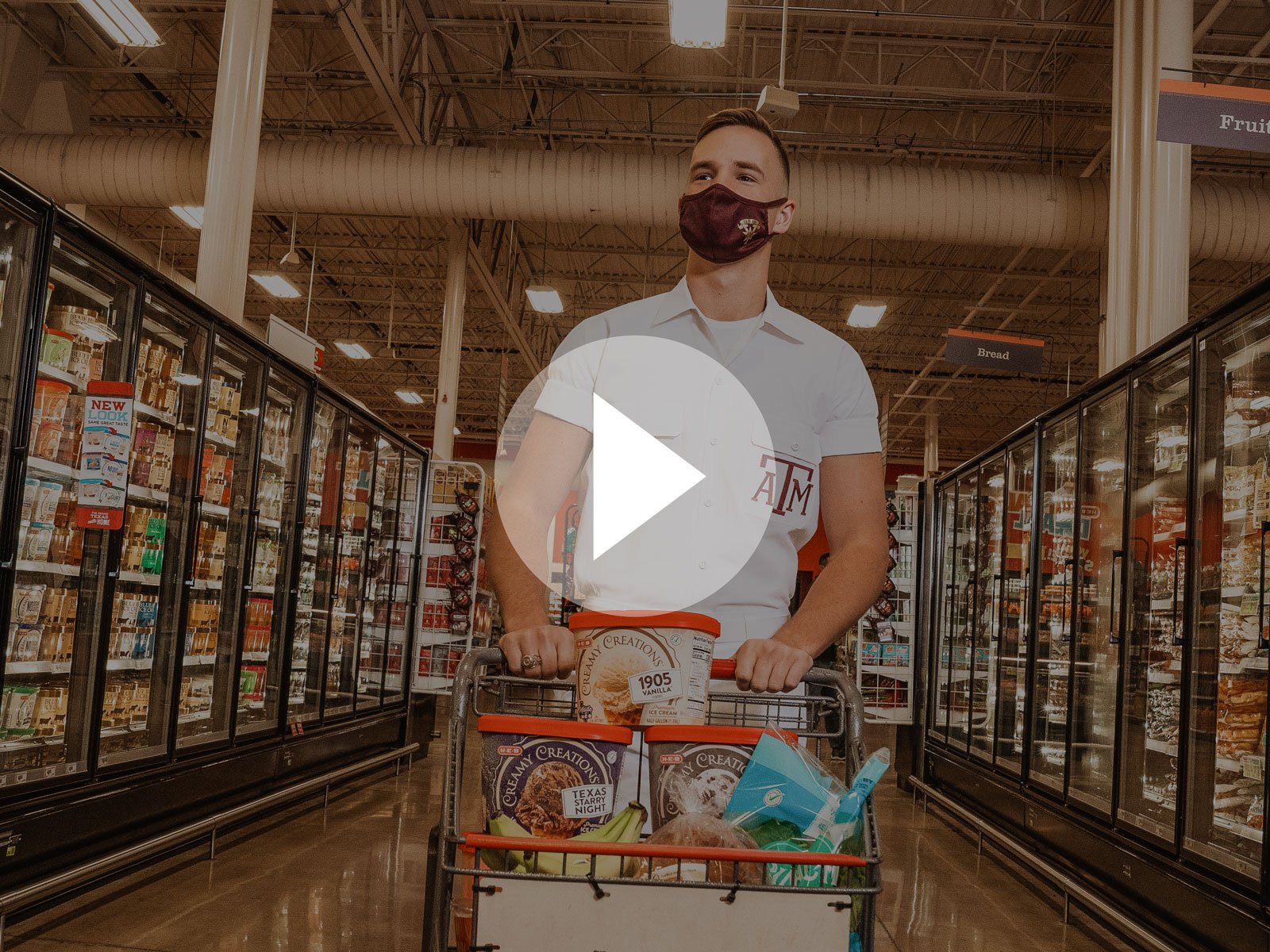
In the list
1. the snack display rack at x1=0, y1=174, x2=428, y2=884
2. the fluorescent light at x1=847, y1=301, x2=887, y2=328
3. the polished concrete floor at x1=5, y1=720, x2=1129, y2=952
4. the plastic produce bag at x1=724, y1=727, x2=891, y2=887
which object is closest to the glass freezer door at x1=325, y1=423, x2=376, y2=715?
the snack display rack at x1=0, y1=174, x2=428, y2=884

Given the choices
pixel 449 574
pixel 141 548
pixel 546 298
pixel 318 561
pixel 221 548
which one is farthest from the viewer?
pixel 546 298

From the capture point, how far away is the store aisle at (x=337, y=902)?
13.1ft

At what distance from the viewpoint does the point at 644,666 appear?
4.22ft

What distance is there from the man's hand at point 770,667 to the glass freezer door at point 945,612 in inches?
287

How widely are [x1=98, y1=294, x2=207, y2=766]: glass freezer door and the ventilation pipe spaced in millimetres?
5102

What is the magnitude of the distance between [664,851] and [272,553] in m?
5.93

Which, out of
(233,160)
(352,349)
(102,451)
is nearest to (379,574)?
(233,160)

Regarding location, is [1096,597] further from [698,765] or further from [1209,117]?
[698,765]

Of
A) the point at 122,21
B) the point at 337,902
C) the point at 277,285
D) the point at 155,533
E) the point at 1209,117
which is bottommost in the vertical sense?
the point at 337,902

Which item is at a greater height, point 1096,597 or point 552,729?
point 1096,597

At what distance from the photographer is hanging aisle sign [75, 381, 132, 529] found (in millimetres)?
4152

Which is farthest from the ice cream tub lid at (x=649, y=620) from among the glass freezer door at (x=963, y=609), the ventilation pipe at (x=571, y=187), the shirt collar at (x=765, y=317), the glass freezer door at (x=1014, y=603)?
the ventilation pipe at (x=571, y=187)

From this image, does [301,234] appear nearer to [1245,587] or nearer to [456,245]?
[456,245]

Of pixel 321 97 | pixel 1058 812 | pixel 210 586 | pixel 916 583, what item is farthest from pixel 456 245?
pixel 1058 812
